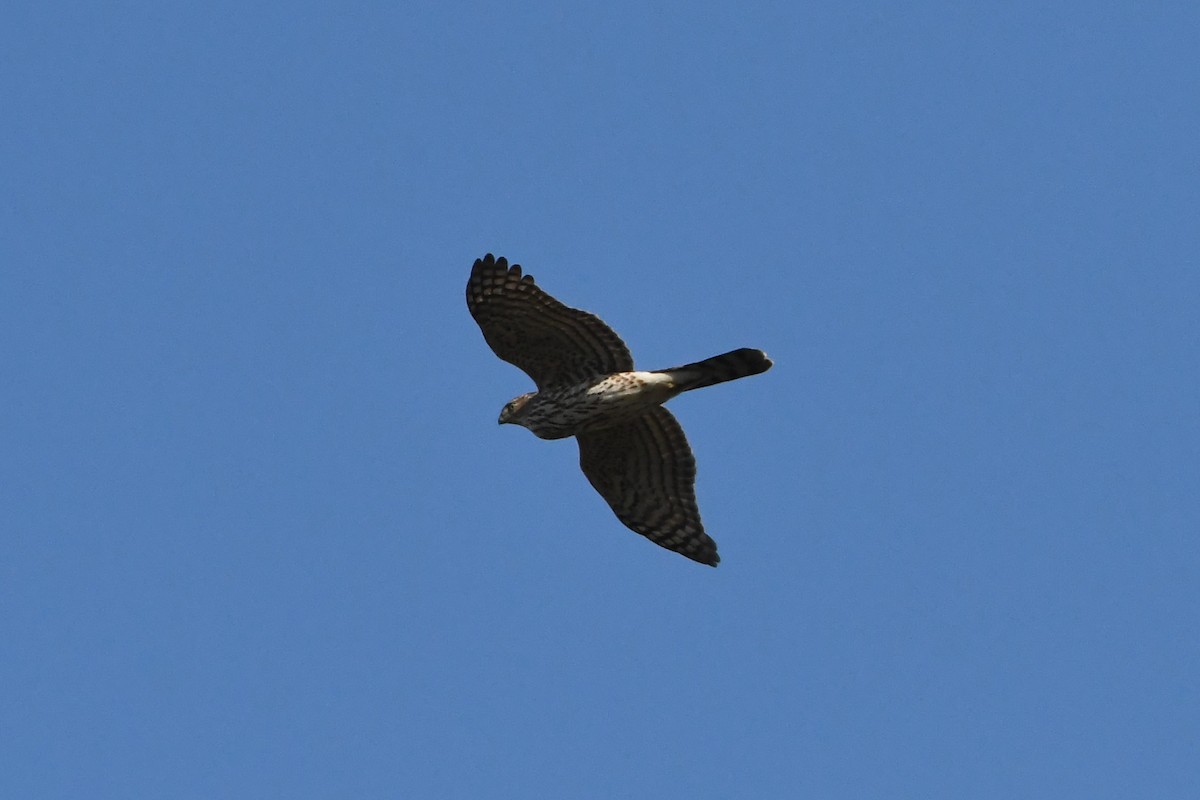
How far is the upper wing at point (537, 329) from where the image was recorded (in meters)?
16.9

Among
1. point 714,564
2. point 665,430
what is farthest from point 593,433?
point 714,564

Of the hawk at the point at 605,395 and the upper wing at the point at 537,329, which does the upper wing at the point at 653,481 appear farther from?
the upper wing at the point at 537,329

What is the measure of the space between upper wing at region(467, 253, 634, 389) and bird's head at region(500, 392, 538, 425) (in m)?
0.42

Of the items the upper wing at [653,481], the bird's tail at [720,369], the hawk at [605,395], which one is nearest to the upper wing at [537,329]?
the hawk at [605,395]

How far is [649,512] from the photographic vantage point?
59.9 ft

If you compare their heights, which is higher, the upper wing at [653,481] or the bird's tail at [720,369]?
the bird's tail at [720,369]

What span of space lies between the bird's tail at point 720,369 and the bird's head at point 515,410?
1483 millimetres

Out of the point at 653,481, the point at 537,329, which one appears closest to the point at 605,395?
the point at 537,329

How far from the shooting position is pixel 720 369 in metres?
16.9

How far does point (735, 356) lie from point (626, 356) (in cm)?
107

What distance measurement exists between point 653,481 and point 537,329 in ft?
7.20

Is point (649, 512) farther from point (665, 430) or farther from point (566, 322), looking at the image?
point (566, 322)

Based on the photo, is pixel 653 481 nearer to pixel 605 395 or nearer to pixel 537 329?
pixel 605 395

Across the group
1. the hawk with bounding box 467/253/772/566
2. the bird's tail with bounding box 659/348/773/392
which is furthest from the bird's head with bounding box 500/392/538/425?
the bird's tail with bounding box 659/348/773/392
